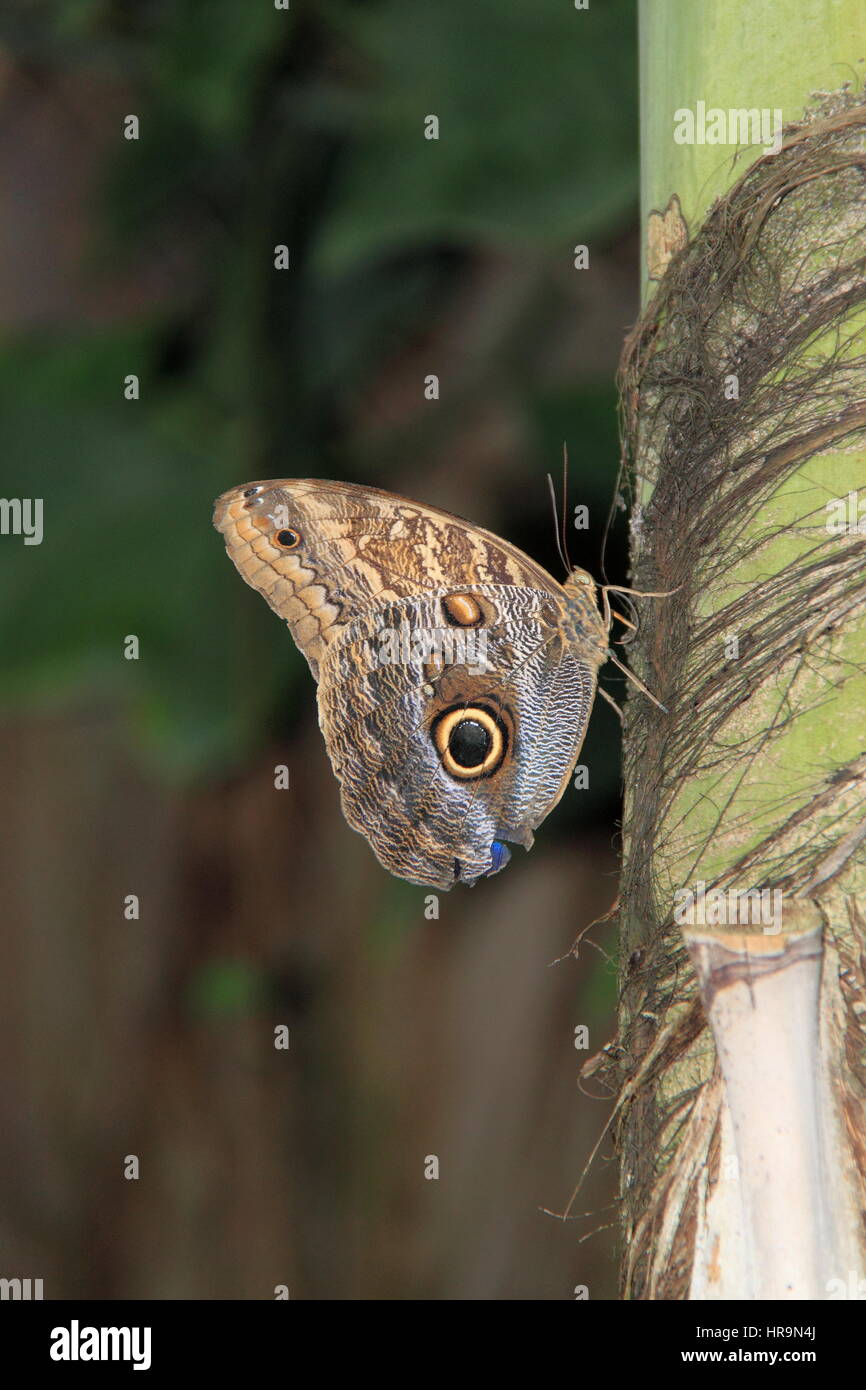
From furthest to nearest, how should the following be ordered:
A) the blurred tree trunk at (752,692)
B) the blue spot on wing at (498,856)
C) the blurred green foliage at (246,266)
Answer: the blurred green foliage at (246,266) → the blue spot on wing at (498,856) → the blurred tree trunk at (752,692)

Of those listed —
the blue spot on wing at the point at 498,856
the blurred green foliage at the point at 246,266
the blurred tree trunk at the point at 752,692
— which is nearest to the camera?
the blurred tree trunk at the point at 752,692

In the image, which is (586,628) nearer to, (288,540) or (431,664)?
(431,664)

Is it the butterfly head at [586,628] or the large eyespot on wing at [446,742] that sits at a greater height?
the butterfly head at [586,628]

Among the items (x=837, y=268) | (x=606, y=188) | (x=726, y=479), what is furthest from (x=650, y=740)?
(x=606, y=188)

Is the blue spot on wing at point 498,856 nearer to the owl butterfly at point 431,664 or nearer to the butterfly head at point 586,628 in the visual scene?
the owl butterfly at point 431,664

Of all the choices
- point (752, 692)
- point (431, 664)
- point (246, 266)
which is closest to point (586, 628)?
point (431, 664)

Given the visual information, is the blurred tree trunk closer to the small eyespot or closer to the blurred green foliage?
the small eyespot

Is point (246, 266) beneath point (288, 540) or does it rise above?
above

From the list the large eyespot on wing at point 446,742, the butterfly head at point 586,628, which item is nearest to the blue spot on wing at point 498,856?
the large eyespot on wing at point 446,742
